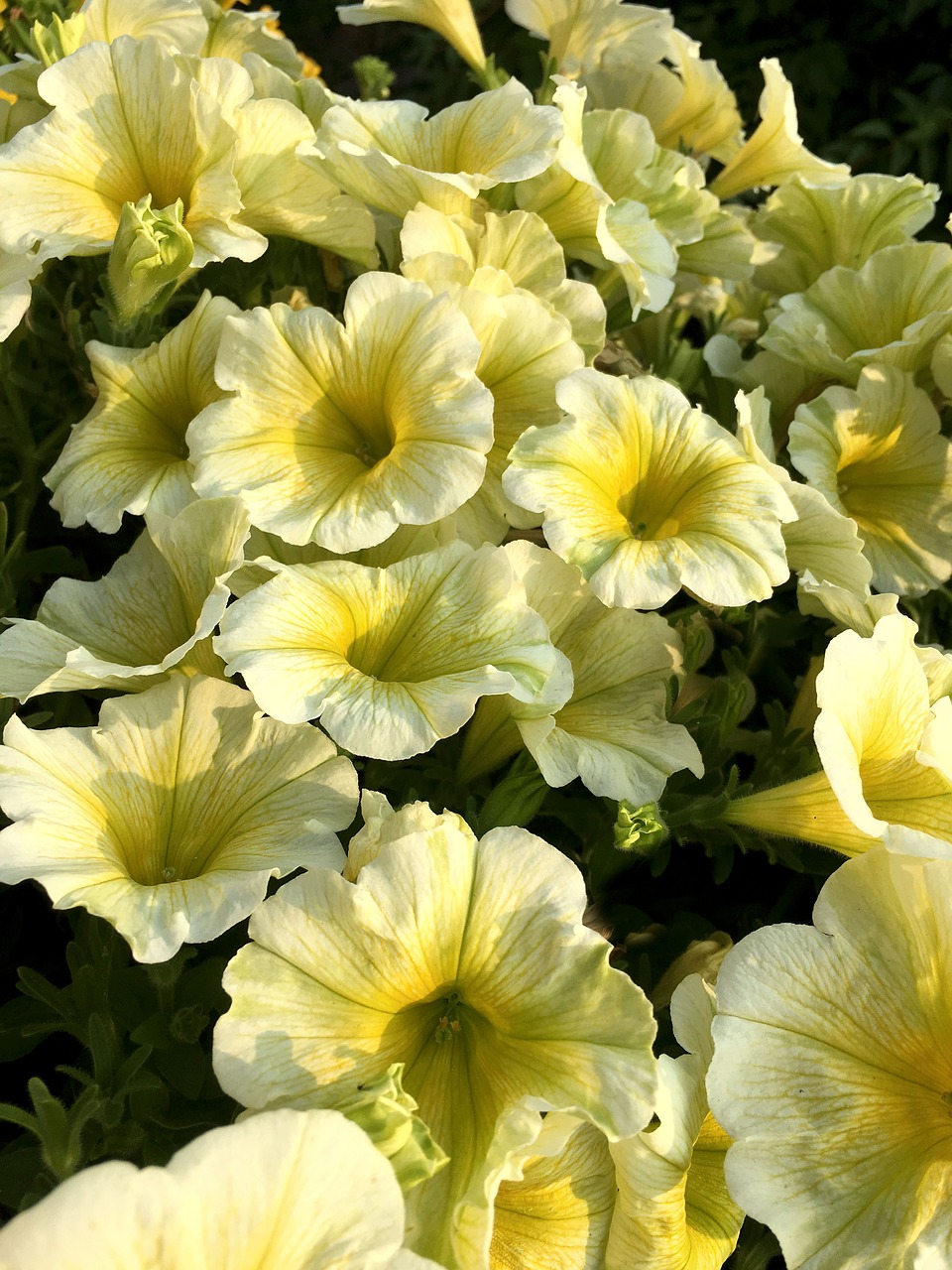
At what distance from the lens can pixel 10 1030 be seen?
3.07ft

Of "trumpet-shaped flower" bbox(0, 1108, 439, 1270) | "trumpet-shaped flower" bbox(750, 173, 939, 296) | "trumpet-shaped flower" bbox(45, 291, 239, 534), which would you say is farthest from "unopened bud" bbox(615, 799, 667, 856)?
"trumpet-shaped flower" bbox(750, 173, 939, 296)

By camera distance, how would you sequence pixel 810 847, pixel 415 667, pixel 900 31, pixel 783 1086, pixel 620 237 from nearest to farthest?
pixel 783 1086, pixel 415 667, pixel 810 847, pixel 620 237, pixel 900 31

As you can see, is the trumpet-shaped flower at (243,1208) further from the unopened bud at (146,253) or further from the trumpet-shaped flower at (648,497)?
the unopened bud at (146,253)

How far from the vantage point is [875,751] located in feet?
3.08

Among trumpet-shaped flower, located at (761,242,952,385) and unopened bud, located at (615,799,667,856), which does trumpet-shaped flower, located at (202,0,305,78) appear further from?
unopened bud, located at (615,799,667,856)

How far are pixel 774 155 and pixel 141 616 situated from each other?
1.03 m

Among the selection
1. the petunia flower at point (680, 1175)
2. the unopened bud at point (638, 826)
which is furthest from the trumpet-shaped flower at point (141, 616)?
the petunia flower at point (680, 1175)

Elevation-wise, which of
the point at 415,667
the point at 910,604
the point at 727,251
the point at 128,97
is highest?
the point at 128,97

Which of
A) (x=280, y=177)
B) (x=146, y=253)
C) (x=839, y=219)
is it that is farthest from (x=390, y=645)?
(x=839, y=219)

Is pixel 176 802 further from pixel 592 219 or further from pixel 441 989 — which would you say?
pixel 592 219

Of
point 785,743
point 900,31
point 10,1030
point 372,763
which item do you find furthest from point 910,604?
point 900,31

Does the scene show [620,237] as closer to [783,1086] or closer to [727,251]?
[727,251]

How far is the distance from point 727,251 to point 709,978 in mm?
872

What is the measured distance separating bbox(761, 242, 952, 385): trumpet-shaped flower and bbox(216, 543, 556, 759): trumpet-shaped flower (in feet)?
1.82
